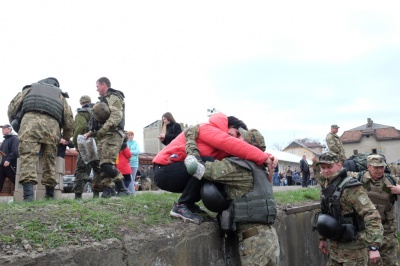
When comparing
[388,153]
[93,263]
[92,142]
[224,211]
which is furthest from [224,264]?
[388,153]

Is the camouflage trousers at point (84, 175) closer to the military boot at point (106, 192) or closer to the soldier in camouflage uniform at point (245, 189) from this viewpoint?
the military boot at point (106, 192)

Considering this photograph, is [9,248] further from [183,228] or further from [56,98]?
[56,98]

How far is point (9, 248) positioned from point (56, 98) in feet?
11.4

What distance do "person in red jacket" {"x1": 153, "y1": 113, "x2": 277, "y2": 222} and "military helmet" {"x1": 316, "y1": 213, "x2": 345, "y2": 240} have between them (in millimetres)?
857

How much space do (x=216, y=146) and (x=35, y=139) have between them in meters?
2.79

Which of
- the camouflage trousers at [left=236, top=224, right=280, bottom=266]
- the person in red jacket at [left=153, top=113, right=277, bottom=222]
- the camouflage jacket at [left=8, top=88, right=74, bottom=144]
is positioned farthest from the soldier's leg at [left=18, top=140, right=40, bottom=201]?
the camouflage trousers at [left=236, top=224, right=280, bottom=266]

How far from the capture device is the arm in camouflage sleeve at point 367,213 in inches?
165

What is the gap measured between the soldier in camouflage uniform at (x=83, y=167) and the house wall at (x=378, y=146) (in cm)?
6270

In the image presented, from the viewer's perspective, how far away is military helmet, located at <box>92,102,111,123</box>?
636cm

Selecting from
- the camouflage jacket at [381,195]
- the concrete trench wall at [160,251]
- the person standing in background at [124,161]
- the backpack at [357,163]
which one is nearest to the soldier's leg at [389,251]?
the camouflage jacket at [381,195]

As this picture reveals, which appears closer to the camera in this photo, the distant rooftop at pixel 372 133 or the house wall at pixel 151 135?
the house wall at pixel 151 135

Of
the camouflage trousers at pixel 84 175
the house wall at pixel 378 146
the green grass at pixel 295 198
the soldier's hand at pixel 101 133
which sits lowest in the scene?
the green grass at pixel 295 198

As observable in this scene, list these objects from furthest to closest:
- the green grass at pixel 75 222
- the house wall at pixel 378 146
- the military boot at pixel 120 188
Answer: the house wall at pixel 378 146 < the military boot at pixel 120 188 < the green grass at pixel 75 222

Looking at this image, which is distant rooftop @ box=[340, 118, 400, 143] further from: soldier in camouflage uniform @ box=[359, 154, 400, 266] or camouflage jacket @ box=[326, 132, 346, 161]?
soldier in camouflage uniform @ box=[359, 154, 400, 266]
